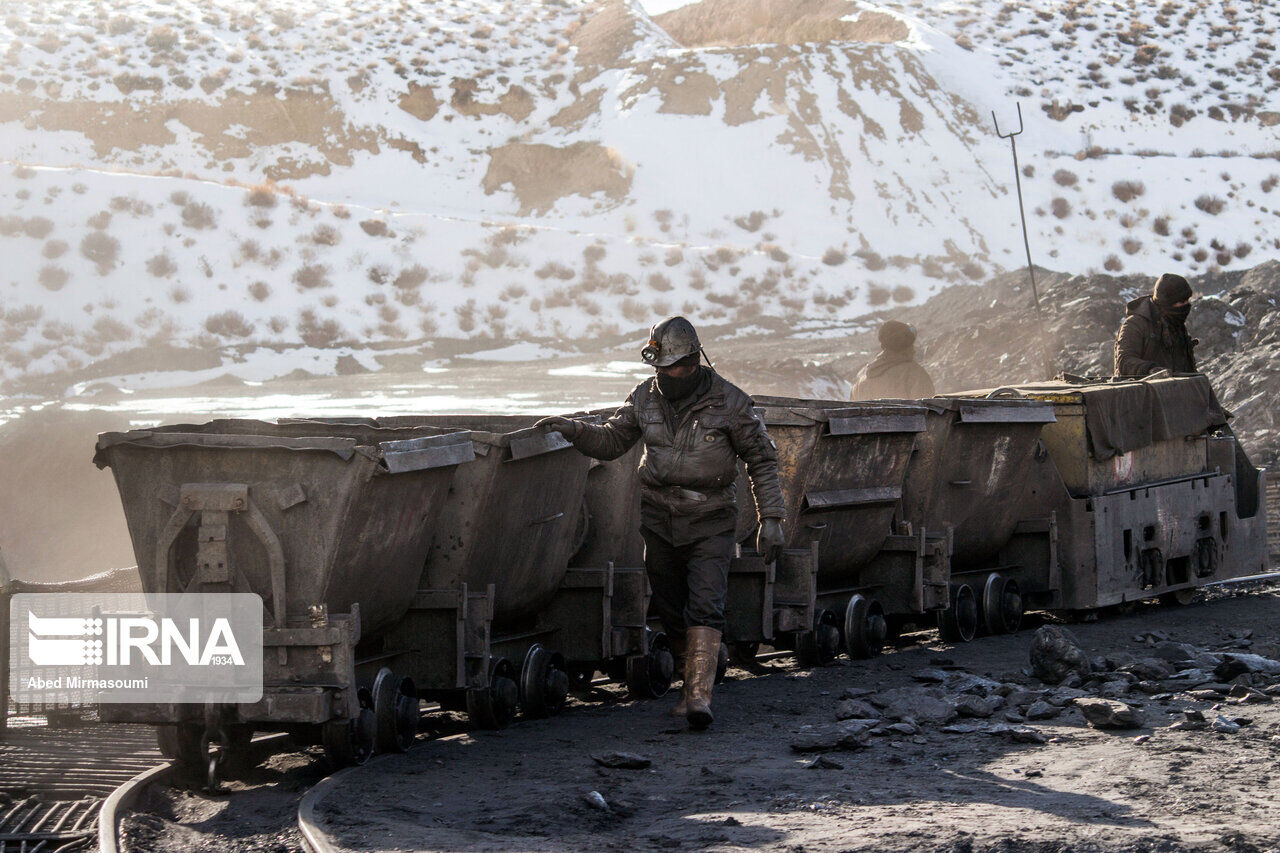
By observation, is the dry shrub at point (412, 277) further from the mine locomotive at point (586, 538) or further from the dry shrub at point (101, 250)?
the mine locomotive at point (586, 538)

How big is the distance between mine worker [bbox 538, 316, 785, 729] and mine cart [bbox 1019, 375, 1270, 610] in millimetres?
4873

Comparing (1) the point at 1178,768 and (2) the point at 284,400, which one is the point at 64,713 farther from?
(2) the point at 284,400

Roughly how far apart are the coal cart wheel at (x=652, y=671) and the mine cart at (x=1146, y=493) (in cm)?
420

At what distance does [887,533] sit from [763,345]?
28.8 m

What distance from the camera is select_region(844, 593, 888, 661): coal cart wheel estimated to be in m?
11.1

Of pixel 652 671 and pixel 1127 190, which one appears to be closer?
pixel 652 671

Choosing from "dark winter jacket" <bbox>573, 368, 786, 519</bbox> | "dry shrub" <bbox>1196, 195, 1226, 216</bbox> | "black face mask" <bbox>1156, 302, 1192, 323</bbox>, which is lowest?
"dark winter jacket" <bbox>573, 368, 786, 519</bbox>

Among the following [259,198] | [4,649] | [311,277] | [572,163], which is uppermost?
[572,163]

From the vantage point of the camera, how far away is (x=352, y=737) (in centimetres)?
729

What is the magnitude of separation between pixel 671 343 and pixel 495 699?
2188mm

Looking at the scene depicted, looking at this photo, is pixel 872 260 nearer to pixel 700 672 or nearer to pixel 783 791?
pixel 700 672

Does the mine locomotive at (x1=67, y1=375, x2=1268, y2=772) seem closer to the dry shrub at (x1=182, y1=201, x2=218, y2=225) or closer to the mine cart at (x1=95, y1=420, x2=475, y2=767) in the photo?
the mine cart at (x1=95, y1=420, x2=475, y2=767)

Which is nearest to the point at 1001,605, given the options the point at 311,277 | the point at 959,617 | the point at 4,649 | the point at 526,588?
the point at 959,617

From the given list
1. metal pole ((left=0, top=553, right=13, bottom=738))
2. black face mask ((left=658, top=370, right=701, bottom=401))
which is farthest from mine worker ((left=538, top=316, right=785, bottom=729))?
metal pole ((left=0, top=553, right=13, bottom=738))
